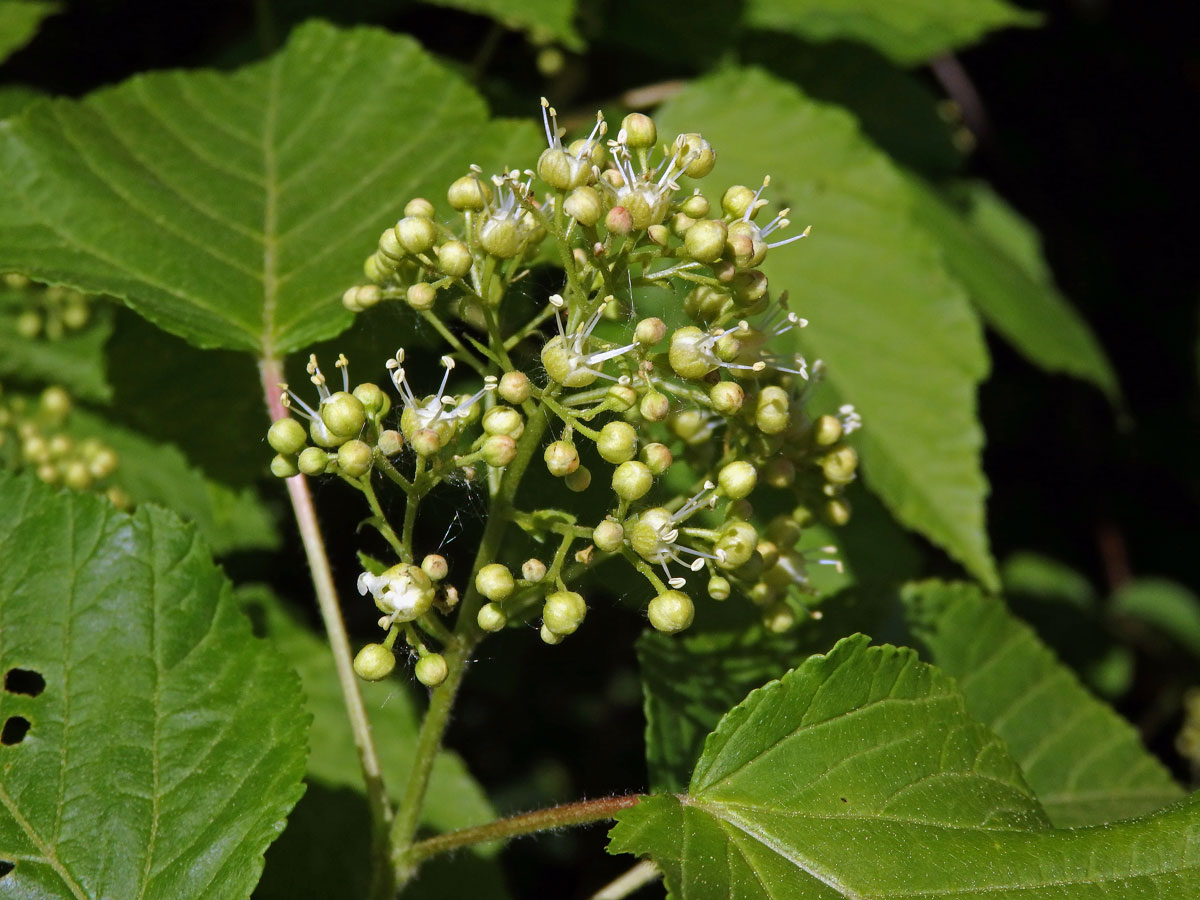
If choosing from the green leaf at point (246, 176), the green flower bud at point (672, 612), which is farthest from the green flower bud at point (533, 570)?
the green leaf at point (246, 176)

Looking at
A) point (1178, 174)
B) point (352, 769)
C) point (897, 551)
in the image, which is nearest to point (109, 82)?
point (352, 769)

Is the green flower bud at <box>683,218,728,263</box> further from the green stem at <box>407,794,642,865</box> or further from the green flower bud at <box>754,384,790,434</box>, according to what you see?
the green stem at <box>407,794,642,865</box>

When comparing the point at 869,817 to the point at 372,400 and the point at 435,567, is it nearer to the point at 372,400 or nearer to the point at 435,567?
the point at 435,567

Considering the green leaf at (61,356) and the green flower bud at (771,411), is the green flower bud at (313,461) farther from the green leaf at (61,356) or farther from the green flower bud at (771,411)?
the green leaf at (61,356)

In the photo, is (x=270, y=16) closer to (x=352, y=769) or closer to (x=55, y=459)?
(x=55, y=459)

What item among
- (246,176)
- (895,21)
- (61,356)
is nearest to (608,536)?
(246,176)

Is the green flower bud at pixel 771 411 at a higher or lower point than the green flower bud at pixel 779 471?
higher
